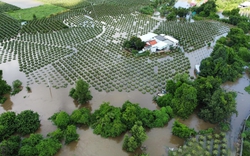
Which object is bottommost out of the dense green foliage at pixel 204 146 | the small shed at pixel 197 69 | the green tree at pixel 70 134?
the dense green foliage at pixel 204 146

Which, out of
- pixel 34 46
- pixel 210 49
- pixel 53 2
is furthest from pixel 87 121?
pixel 53 2

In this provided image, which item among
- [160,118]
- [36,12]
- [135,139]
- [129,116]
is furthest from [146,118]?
[36,12]

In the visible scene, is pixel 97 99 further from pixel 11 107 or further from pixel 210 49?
pixel 210 49

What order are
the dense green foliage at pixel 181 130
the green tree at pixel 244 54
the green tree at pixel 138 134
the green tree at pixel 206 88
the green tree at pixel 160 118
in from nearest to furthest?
the green tree at pixel 138 134 < the dense green foliage at pixel 181 130 < the green tree at pixel 160 118 < the green tree at pixel 206 88 < the green tree at pixel 244 54

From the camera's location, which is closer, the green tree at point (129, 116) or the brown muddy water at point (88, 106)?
the brown muddy water at point (88, 106)

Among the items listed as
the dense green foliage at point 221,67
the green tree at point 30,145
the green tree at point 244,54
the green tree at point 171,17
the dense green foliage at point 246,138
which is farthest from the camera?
the green tree at point 171,17

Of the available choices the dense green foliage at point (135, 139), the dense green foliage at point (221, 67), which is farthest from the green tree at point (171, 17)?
the dense green foliage at point (135, 139)

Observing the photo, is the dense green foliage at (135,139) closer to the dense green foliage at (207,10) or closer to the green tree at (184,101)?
the green tree at (184,101)

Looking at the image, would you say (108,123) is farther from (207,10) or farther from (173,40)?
(207,10)
